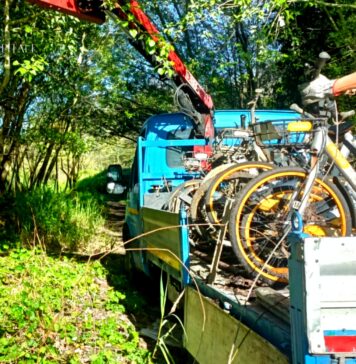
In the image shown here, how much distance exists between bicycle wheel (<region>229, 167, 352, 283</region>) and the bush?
5.44 m

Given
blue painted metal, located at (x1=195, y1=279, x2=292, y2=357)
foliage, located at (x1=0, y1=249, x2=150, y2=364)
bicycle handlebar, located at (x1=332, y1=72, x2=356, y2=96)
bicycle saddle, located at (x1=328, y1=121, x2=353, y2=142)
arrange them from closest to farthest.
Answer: blue painted metal, located at (x1=195, y1=279, x2=292, y2=357), bicycle handlebar, located at (x1=332, y1=72, x2=356, y2=96), bicycle saddle, located at (x1=328, y1=121, x2=353, y2=142), foliage, located at (x1=0, y1=249, x2=150, y2=364)

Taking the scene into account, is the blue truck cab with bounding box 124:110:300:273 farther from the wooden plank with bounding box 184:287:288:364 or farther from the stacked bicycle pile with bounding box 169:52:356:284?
the wooden plank with bounding box 184:287:288:364

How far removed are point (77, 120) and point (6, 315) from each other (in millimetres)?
9128

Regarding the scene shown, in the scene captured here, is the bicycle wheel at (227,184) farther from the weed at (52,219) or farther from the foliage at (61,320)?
the weed at (52,219)

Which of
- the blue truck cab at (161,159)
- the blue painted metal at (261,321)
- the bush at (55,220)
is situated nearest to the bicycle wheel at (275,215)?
the blue painted metal at (261,321)

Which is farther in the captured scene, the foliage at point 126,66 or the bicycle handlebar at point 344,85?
the foliage at point 126,66

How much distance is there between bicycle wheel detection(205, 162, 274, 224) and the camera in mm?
4946

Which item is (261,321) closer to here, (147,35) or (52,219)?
(147,35)

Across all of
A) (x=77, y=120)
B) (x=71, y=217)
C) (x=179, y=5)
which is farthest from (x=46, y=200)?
(x=179, y=5)

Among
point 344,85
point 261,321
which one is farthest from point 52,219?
point 261,321

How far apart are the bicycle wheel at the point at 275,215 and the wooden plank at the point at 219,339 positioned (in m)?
0.54

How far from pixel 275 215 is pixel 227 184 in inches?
37.8

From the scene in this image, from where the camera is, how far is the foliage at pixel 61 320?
4941 mm

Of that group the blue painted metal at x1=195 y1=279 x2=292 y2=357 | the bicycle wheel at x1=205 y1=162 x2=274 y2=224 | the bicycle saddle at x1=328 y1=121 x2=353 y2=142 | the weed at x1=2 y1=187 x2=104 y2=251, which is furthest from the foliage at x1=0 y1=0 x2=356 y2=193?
the blue painted metal at x1=195 y1=279 x2=292 y2=357
